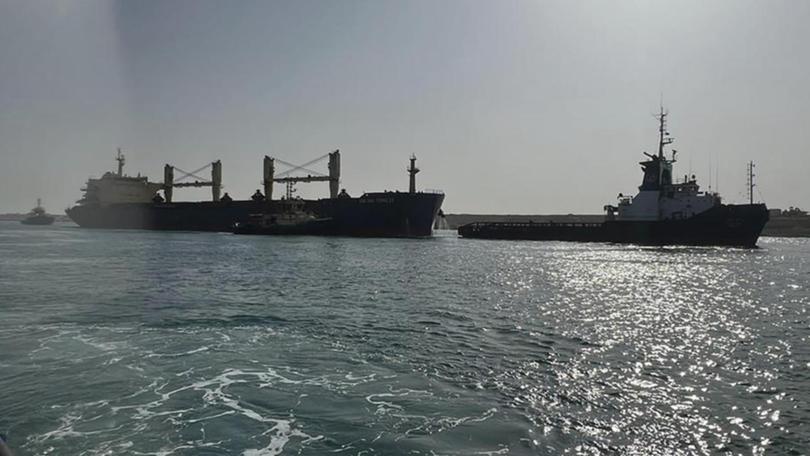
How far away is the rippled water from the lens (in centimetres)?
578

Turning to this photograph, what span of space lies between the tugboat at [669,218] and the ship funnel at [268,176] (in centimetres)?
4714

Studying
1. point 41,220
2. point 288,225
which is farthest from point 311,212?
point 41,220

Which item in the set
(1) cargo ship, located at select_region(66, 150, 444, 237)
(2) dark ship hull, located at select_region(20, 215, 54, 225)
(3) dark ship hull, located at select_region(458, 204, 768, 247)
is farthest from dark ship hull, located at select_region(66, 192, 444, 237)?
(2) dark ship hull, located at select_region(20, 215, 54, 225)

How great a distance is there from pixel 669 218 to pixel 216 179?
242ft

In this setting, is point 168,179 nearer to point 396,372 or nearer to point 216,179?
point 216,179

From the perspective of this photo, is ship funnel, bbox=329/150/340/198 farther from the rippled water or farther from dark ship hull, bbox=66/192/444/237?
the rippled water

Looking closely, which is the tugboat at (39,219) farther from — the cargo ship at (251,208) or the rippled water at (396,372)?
the rippled water at (396,372)

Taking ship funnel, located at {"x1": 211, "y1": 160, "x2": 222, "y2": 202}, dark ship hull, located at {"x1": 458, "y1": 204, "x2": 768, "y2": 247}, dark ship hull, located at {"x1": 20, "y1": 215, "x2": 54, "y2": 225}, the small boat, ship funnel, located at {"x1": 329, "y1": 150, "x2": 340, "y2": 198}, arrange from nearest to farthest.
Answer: dark ship hull, located at {"x1": 458, "y1": 204, "x2": 768, "y2": 247} < the small boat < ship funnel, located at {"x1": 329, "y1": 150, "x2": 340, "y2": 198} < ship funnel, located at {"x1": 211, "y1": 160, "x2": 222, "y2": 202} < dark ship hull, located at {"x1": 20, "y1": 215, "x2": 54, "y2": 225}

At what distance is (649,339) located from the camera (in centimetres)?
1111

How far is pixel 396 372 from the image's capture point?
27.5 ft

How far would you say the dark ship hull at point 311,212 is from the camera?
6519 cm

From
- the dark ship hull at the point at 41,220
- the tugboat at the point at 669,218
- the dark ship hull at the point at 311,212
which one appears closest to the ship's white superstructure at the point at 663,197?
the tugboat at the point at 669,218

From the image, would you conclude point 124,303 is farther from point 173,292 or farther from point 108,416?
point 108,416

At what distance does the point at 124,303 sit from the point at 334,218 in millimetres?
52981
